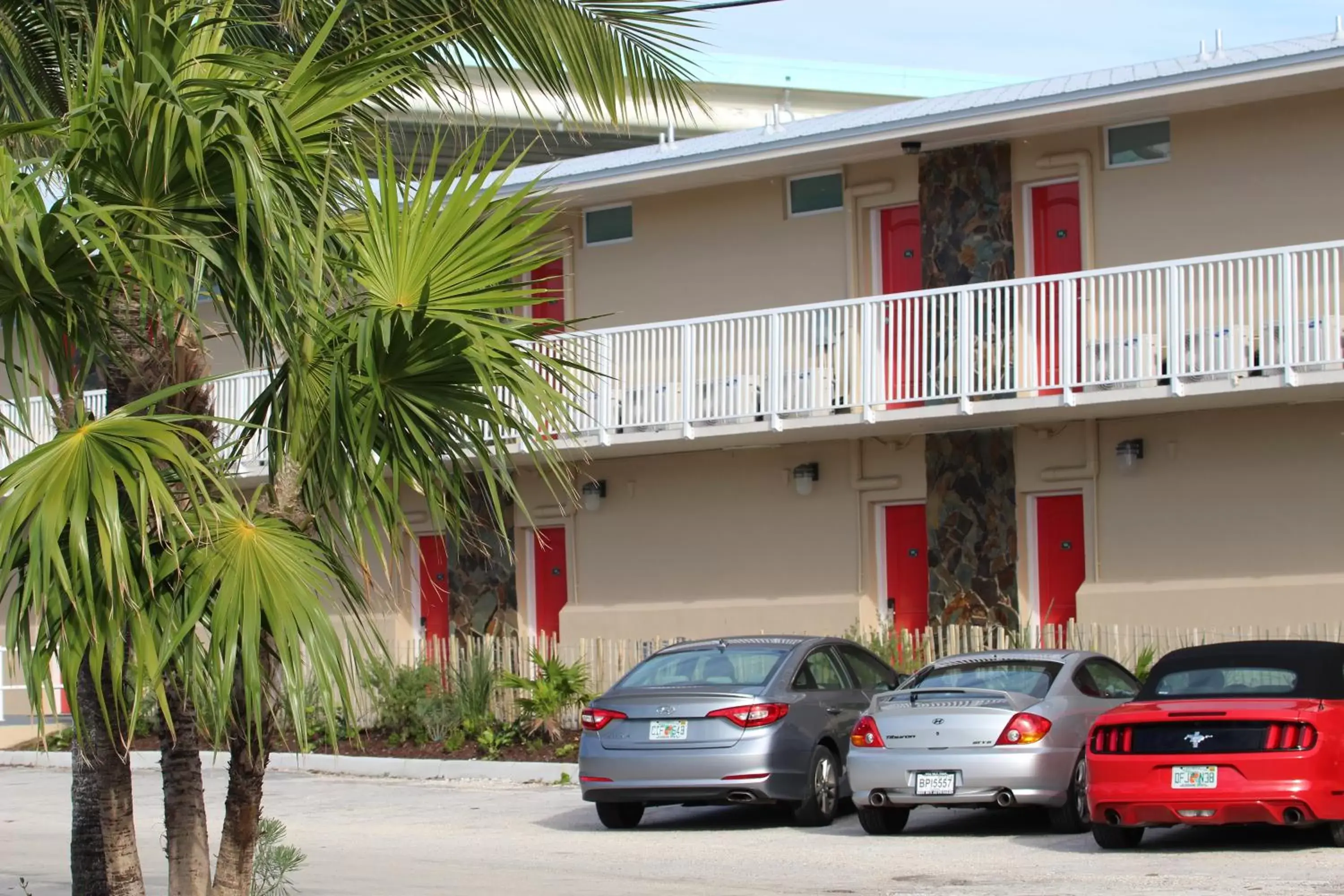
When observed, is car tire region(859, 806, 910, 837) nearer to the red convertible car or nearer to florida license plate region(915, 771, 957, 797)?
florida license plate region(915, 771, 957, 797)

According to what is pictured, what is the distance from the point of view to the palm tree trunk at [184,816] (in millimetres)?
8195

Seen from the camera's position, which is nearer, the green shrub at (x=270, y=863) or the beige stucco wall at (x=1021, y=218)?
the green shrub at (x=270, y=863)

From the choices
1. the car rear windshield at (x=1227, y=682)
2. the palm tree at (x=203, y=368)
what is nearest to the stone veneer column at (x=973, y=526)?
the car rear windshield at (x=1227, y=682)

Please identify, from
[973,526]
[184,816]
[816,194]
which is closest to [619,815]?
[184,816]

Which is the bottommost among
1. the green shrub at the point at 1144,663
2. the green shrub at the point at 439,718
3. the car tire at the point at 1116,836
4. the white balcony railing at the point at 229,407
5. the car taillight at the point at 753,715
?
the green shrub at the point at 439,718

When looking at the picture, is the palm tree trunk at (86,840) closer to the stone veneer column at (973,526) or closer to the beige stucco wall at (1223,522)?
the beige stucco wall at (1223,522)

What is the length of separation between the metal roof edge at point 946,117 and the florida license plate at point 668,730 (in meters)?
5.86

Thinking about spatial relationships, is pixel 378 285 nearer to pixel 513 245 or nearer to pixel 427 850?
pixel 513 245

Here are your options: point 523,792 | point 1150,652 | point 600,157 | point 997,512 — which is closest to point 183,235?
point 523,792

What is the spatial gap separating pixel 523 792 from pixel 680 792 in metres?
4.49

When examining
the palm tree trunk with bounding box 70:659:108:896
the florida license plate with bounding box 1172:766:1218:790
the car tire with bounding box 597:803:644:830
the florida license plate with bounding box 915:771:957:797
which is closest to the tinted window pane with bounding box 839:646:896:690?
the car tire with bounding box 597:803:644:830

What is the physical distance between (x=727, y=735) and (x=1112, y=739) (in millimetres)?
3286

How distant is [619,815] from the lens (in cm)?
1509

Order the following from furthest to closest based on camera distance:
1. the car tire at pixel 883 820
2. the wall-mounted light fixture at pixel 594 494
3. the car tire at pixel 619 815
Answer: the wall-mounted light fixture at pixel 594 494
the car tire at pixel 619 815
the car tire at pixel 883 820
